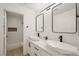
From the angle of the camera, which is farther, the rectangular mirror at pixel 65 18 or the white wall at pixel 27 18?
the white wall at pixel 27 18

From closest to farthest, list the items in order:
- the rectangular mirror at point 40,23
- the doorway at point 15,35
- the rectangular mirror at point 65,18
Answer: the rectangular mirror at point 65,18
the rectangular mirror at point 40,23
the doorway at point 15,35

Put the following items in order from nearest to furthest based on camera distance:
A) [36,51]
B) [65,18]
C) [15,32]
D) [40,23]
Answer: [65,18] → [36,51] → [40,23] → [15,32]

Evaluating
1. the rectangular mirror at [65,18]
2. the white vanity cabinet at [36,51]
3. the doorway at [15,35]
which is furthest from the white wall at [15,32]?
the rectangular mirror at [65,18]

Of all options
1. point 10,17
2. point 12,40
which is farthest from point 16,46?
point 10,17

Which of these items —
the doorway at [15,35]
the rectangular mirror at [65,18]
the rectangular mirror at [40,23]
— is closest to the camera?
the rectangular mirror at [65,18]

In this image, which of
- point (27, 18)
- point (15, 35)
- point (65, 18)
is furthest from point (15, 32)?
point (65, 18)

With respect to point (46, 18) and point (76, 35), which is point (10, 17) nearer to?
point (46, 18)

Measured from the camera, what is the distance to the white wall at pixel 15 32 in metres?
2.19

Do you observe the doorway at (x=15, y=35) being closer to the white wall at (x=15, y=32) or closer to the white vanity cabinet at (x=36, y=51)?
the white wall at (x=15, y=32)

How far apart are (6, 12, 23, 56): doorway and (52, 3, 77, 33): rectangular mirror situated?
1.32 metres

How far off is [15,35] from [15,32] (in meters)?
0.14

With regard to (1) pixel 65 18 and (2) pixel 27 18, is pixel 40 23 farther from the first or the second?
(1) pixel 65 18

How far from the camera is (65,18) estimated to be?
1129 mm

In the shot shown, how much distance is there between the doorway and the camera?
2.19 m
